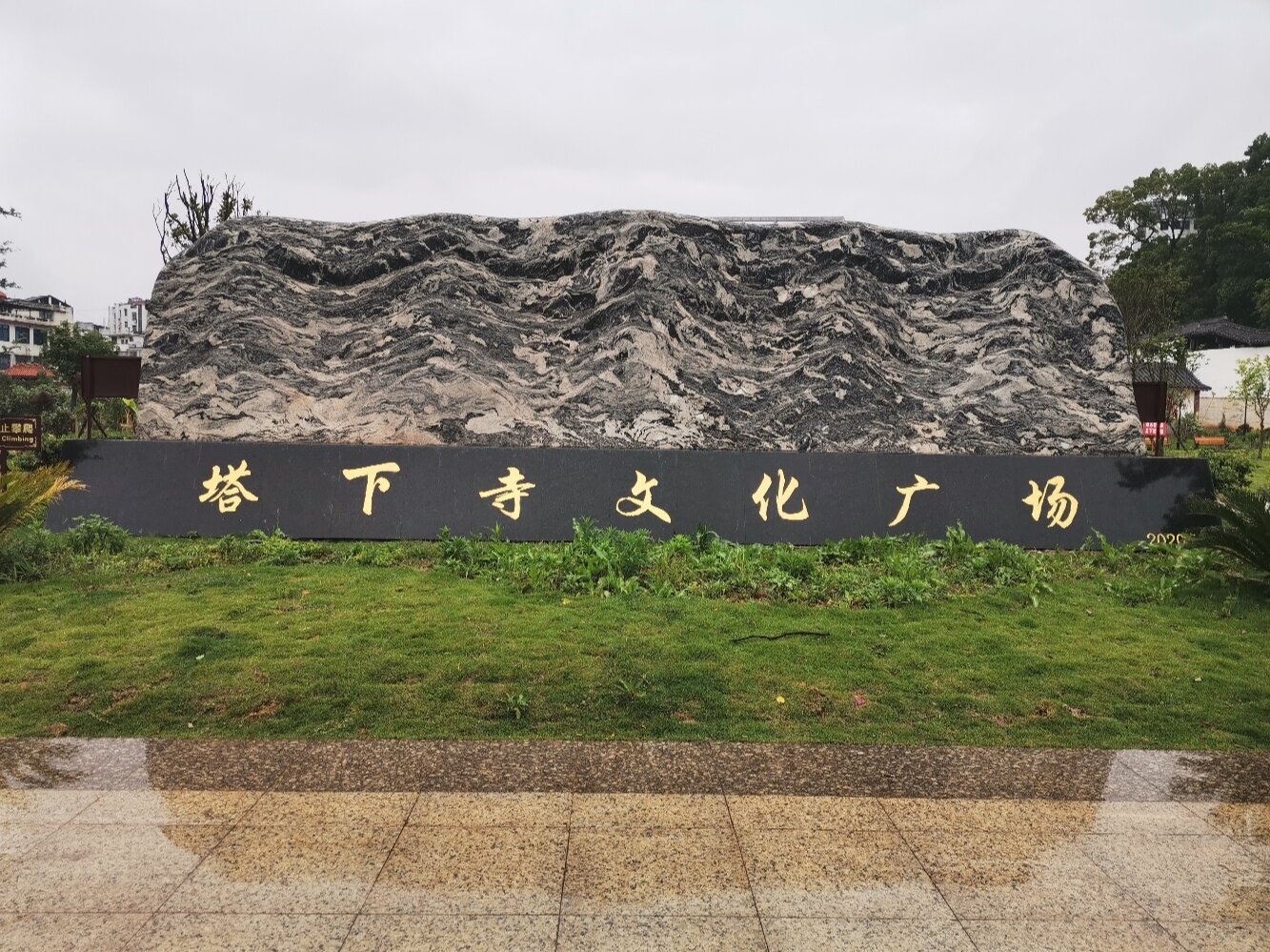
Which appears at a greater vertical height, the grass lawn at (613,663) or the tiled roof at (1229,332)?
the tiled roof at (1229,332)

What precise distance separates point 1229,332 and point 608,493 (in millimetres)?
29812

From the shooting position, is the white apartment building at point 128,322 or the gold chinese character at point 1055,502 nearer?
the gold chinese character at point 1055,502

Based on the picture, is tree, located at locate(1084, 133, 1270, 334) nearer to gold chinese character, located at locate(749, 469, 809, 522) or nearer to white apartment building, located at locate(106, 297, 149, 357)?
gold chinese character, located at locate(749, 469, 809, 522)

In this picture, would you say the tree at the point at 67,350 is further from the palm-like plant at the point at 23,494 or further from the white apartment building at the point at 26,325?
the palm-like plant at the point at 23,494

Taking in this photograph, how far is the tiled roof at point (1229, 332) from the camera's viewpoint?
2720 cm

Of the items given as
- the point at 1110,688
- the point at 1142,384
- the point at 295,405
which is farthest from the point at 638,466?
the point at 1142,384

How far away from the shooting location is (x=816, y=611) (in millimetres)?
5012

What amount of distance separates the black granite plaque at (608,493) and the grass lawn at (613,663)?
1.16 m

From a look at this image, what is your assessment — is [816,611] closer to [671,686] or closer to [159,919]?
[671,686]

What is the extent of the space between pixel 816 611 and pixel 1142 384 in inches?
229

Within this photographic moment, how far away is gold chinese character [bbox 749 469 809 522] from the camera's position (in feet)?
22.3

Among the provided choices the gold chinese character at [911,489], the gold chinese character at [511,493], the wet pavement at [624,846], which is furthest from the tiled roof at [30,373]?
the wet pavement at [624,846]

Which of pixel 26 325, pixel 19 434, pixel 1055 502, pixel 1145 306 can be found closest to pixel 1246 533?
pixel 1055 502

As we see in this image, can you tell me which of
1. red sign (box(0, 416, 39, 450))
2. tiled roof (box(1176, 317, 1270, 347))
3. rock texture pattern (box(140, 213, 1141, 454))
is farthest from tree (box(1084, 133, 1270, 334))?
red sign (box(0, 416, 39, 450))
